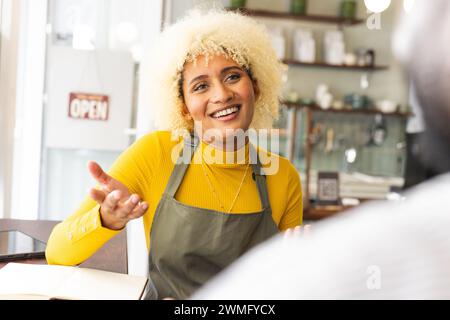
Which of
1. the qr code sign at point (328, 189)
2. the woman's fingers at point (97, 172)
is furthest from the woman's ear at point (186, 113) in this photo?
the qr code sign at point (328, 189)

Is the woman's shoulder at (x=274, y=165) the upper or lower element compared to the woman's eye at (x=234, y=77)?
lower

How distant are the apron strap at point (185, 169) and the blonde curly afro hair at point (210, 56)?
7 centimetres

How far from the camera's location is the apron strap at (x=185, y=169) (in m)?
0.96

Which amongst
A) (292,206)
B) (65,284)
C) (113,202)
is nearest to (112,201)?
(113,202)

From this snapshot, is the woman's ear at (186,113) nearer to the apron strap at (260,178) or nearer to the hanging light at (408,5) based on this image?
the apron strap at (260,178)

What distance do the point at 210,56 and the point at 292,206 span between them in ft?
1.14

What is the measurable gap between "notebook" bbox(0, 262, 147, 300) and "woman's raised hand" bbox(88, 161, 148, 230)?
0.26ft

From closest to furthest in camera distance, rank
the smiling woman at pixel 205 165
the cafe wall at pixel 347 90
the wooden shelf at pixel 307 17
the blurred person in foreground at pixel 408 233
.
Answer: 1. the blurred person in foreground at pixel 408 233
2. the smiling woman at pixel 205 165
3. the wooden shelf at pixel 307 17
4. the cafe wall at pixel 347 90

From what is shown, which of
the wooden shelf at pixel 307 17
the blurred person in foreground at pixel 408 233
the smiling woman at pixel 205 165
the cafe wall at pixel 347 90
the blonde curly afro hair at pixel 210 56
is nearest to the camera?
the blurred person in foreground at pixel 408 233

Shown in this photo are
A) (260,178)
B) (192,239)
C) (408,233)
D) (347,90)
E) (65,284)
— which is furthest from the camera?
(347,90)

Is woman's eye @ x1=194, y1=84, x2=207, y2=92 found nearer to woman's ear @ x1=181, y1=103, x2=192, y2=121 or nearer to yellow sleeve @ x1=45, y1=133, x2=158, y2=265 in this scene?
woman's ear @ x1=181, y1=103, x2=192, y2=121

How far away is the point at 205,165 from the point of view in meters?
1.01

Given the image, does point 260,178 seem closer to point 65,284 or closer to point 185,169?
point 185,169

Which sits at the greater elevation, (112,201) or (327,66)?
(327,66)
